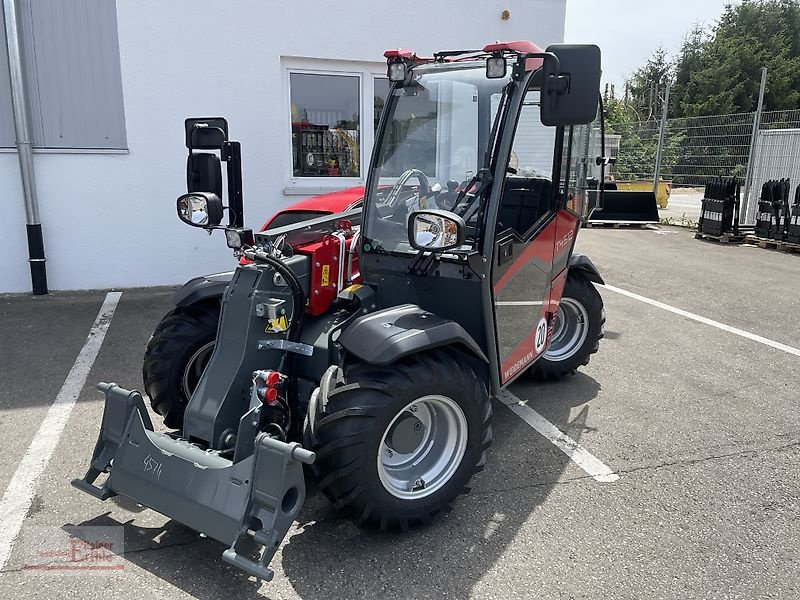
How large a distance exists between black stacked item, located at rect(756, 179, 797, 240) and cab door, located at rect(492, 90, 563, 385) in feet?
30.4

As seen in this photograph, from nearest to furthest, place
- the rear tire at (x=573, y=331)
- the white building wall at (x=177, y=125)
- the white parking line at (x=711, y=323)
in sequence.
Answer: the rear tire at (x=573, y=331) < the white parking line at (x=711, y=323) < the white building wall at (x=177, y=125)

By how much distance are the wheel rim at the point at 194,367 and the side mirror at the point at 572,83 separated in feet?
7.39

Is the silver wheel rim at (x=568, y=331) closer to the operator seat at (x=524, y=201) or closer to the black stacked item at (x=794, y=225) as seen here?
the operator seat at (x=524, y=201)

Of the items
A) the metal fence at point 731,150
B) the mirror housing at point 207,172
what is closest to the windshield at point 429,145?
the mirror housing at point 207,172

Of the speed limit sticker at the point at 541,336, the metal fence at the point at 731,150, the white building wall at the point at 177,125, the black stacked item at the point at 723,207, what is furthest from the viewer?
the metal fence at the point at 731,150

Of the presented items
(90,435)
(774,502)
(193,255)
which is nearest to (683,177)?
(193,255)

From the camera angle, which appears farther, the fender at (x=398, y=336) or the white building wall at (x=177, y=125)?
the white building wall at (x=177, y=125)

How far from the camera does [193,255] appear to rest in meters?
7.72

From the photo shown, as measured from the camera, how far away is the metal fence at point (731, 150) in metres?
12.6

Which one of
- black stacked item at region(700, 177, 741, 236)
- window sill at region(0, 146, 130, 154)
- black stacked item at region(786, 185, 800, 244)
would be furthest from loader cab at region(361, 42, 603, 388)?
black stacked item at region(700, 177, 741, 236)

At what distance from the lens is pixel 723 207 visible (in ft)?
39.7

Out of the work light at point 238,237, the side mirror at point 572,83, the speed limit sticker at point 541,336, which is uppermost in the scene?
the side mirror at point 572,83

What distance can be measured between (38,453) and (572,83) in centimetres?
354

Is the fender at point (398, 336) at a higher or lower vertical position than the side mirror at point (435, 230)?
lower
